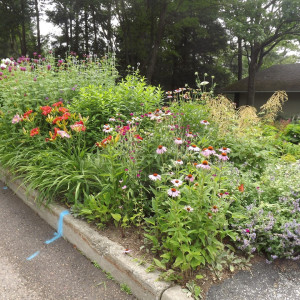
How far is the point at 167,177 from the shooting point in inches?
95.0

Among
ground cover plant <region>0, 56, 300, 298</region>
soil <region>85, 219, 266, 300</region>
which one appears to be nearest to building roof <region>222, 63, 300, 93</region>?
ground cover plant <region>0, 56, 300, 298</region>

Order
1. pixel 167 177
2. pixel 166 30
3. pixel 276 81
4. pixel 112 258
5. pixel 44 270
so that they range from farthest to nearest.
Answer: pixel 166 30 < pixel 276 81 < pixel 167 177 < pixel 44 270 < pixel 112 258

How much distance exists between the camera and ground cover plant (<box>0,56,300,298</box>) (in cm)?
204

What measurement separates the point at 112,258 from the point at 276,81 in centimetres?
1990

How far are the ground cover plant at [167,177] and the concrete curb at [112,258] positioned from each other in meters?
0.11

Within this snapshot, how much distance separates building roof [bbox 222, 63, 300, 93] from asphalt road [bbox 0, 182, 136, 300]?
18071 mm

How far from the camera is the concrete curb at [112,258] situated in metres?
1.81

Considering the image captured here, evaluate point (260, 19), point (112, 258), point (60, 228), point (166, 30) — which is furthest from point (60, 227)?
point (166, 30)

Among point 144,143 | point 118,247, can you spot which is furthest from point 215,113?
point 118,247

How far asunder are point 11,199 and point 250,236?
3.10 metres

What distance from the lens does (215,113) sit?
4.08 metres

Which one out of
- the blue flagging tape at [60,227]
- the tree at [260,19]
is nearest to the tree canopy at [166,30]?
the tree at [260,19]

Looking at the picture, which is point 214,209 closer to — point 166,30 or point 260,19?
point 260,19

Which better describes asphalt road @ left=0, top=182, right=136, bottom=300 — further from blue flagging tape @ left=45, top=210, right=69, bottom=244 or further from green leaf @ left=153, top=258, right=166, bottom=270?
green leaf @ left=153, top=258, right=166, bottom=270
